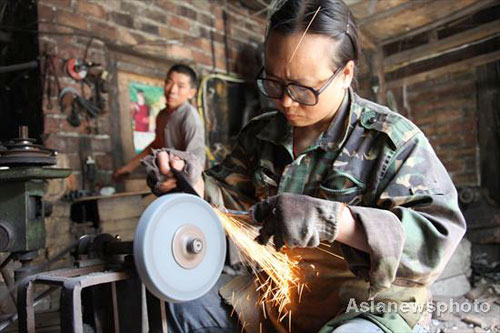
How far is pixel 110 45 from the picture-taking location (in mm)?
4461

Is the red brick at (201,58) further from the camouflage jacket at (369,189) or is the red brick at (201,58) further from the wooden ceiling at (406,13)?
the camouflage jacket at (369,189)

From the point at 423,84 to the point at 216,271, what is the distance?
5.79 meters

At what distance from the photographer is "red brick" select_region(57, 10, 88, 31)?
4035 millimetres

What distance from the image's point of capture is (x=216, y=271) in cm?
158

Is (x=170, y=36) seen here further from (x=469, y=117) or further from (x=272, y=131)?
(x=469, y=117)

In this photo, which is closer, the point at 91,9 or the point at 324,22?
the point at 324,22

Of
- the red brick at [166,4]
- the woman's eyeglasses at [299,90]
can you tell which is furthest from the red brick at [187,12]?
the woman's eyeglasses at [299,90]

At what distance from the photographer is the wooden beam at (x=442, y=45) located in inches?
163

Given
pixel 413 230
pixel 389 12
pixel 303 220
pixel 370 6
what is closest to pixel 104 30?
pixel 370 6

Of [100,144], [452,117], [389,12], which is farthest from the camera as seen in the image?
[452,117]

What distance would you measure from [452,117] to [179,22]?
4096 millimetres

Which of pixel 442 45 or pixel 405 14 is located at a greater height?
pixel 405 14

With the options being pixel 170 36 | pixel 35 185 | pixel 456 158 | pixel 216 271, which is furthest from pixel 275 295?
pixel 456 158

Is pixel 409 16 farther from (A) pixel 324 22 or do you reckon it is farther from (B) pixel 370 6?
(A) pixel 324 22
